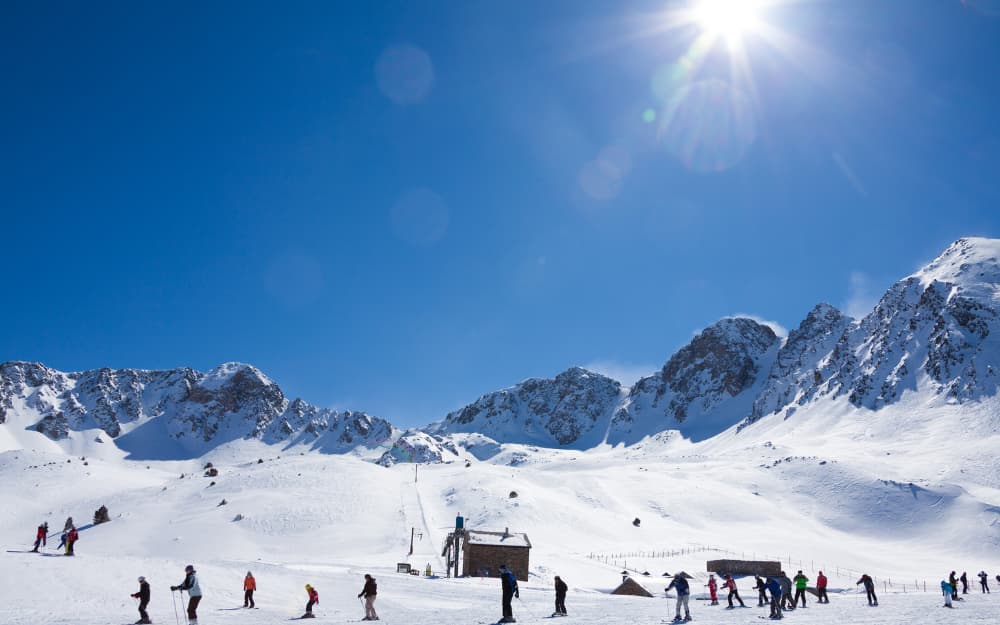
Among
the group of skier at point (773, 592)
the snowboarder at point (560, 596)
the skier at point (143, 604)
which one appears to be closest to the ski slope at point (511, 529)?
the snowboarder at point (560, 596)

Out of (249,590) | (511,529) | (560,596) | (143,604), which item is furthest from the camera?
(511,529)

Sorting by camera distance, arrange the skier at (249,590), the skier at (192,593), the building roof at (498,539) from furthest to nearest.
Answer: the building roof at (498,539)
the skier at (249,590)
the skier at (192,593)

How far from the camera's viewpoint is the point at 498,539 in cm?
4381

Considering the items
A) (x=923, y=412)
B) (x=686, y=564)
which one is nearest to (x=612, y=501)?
(x=686, y=564)

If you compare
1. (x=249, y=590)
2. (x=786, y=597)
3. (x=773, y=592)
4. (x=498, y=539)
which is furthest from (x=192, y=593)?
(x=498, y=539)

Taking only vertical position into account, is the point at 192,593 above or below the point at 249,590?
above

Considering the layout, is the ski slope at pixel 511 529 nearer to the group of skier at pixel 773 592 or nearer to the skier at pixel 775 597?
the group of skier at pixel 773 592

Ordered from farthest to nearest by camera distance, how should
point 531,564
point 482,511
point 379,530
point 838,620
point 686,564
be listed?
point 482,511 < point 379,530 < point 686,564 < point 531,564 < point 838,620

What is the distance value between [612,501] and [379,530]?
3554 centimetres

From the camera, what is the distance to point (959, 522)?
72688 millimetres

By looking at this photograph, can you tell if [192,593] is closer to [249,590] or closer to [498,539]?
[249,590]

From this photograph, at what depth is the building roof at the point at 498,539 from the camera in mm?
43094

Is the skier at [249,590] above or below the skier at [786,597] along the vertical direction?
above

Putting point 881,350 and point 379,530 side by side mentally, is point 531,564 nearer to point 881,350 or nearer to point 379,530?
point 379,530
